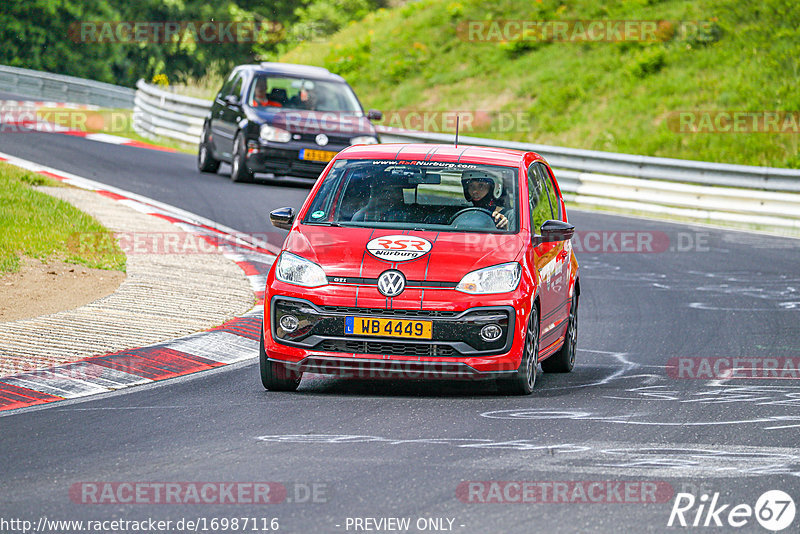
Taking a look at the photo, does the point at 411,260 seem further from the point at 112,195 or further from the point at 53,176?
the point at 53,176

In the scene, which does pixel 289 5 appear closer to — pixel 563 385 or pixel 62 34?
pixel 62 34

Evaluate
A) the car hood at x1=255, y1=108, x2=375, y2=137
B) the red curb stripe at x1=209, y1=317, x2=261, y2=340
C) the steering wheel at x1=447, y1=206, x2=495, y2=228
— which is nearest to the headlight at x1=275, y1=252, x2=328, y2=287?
the steering wheel at x1=447, y1=206, x2=495, y2=228

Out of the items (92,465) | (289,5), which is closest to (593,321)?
(92,465)

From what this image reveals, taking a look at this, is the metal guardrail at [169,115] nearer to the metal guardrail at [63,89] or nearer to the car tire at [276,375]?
the metal guardrail at [63,89]

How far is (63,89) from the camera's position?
38000mm

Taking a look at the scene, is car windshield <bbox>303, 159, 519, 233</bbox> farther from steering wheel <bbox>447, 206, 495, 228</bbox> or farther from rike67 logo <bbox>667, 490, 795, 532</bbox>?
rike67 logo <bbox>667, 490, 795, 532</bbox>

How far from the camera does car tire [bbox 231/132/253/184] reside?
20656mm

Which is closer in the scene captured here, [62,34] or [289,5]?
[62,34]

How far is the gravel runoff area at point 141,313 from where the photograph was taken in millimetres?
9477

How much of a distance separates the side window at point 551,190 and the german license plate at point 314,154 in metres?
9.82

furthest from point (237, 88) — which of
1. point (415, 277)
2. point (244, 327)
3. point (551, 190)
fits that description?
point (415, 277)

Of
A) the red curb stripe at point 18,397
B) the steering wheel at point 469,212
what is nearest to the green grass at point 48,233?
the red curb stripe at point 18,397

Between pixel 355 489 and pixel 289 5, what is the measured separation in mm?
58191

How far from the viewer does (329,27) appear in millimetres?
53500
